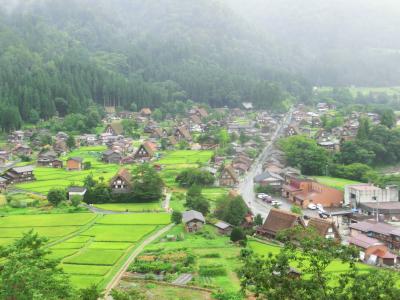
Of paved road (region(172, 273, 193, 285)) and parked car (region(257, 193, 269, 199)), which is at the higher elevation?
paved road (region(172, 273, 193, 285))

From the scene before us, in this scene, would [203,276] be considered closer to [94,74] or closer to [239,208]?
[239,208]

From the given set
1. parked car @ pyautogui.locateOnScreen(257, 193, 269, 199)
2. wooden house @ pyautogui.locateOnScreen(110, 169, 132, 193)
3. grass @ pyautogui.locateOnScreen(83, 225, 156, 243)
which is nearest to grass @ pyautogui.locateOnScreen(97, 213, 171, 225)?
grass @ pyautogui.locateOnScreen(83, 225, 156, 243)

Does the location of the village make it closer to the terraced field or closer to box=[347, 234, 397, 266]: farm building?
box=[347, 234, 397, 266]: farm building

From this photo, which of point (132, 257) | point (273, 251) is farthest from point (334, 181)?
point (132, 257)

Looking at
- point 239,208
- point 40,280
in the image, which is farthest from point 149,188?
point 40,280

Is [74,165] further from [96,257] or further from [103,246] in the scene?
[96,257]

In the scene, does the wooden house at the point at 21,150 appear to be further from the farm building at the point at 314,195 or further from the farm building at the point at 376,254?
the farm building at the point at 376,254
